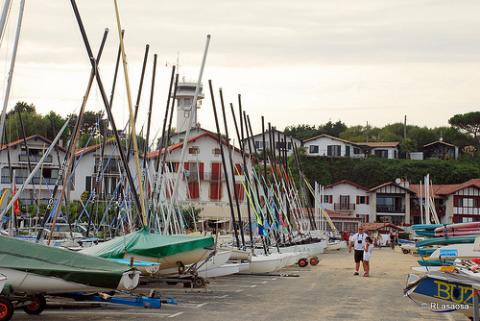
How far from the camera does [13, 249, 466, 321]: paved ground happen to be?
18.7 metres

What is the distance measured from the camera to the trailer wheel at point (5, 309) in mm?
16500

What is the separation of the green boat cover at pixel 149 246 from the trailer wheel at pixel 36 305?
4056mm

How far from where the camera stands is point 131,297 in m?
20.5

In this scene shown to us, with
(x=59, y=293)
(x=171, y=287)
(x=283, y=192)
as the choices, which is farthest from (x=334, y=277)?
(x=283, y=192)

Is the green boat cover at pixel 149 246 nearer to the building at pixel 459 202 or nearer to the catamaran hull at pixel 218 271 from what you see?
the catamaran hull at pixel 218 271

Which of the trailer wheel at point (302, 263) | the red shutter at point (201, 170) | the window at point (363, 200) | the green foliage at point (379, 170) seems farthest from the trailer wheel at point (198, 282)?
the green foliage at point (379, 170)

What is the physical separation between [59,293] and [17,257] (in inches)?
47.3

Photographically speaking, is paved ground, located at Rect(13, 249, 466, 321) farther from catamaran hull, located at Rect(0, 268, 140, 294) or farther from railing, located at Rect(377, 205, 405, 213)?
railing, located at Rect(377, 205, 405, 213)

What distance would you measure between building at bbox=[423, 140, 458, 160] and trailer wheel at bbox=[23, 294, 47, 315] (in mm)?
122751

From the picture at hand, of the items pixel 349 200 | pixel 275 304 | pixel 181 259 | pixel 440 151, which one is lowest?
pixel 275 304

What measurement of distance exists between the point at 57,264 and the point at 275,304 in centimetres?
601

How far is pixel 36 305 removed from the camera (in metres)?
18.2

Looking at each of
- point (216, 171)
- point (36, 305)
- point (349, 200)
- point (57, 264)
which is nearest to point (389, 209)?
point (349, 200)

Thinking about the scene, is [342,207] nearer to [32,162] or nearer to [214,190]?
[214,190]
